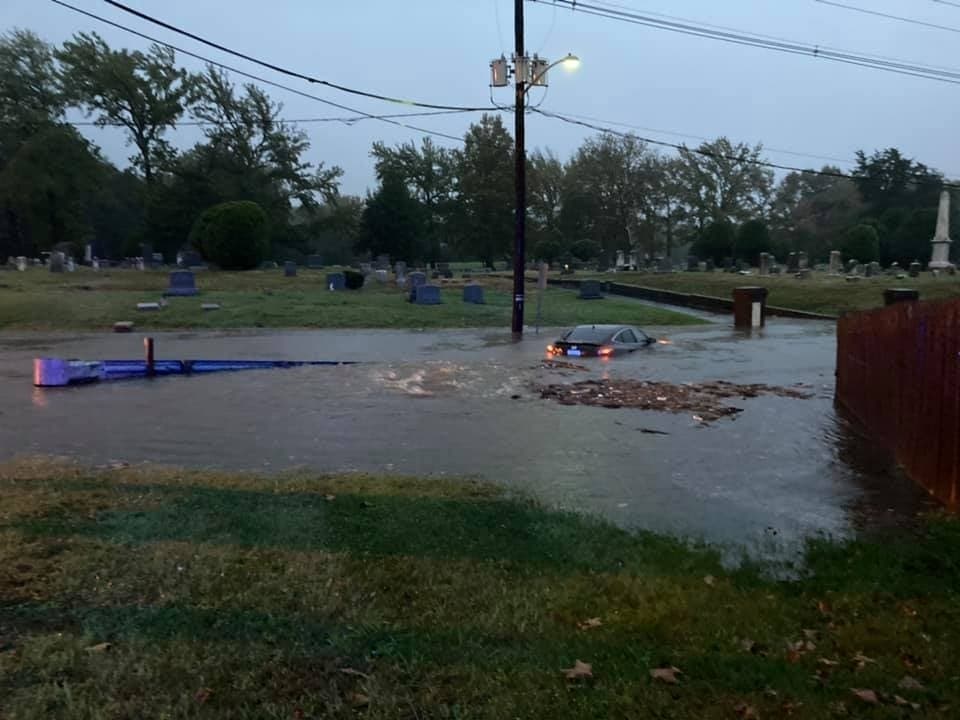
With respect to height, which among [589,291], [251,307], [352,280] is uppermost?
[352,280]

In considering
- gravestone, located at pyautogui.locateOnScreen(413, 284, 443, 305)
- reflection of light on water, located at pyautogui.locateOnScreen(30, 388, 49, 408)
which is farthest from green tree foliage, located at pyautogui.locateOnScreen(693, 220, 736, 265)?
reflection of light on water, located at pyautogui.locateOnScreen(30, 388, 49, 408)

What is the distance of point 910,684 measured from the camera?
3.99 metres

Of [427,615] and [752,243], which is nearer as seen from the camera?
[427,615]

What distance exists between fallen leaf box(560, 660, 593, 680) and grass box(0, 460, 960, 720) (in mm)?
33

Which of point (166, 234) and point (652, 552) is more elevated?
point (166, 234)

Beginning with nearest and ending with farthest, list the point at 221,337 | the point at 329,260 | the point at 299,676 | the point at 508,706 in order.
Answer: the point at 508,706 < the point at 299,676 < the point at 221,337 < the point at 329,260

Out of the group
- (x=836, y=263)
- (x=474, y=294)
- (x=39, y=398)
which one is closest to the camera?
(x=39, y=398)

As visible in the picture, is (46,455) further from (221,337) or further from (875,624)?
(221,337)

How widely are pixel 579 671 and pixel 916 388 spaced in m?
6.38

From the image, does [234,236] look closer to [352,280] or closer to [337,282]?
[337,282]

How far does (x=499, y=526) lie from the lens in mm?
6723

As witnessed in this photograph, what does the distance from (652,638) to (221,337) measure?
22627 mm

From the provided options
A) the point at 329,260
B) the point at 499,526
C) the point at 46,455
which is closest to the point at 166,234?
the point at 329,260

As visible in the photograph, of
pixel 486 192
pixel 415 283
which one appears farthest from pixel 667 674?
pixel 486 192
